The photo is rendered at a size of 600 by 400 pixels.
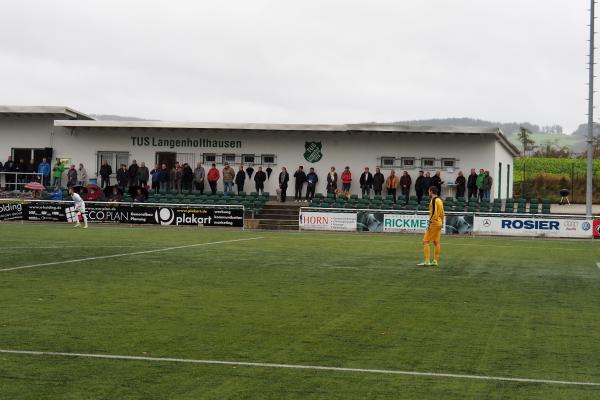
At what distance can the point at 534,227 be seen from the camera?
36.7 meters

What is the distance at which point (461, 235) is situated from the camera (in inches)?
1469

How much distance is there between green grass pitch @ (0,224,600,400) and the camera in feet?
26.9

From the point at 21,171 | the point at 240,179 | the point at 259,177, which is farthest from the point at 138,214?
the point at 21,171

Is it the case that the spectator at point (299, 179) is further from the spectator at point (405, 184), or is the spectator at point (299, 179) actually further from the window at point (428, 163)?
the window at point (428, 163)

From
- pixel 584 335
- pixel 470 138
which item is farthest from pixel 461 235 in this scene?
pixel 584 335

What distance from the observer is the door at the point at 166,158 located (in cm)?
4950

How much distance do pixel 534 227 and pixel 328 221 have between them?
8.40m

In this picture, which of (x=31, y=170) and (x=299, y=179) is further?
(x=31, y=170)

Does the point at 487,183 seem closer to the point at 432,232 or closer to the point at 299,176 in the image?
the point at 299,176

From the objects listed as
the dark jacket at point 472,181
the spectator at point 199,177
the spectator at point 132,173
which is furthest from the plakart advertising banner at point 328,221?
the spectator at point 132,173

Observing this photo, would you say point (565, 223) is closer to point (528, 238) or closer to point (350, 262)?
point (528, 238)

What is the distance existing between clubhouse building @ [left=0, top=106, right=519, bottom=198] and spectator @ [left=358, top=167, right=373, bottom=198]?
5.84 ft

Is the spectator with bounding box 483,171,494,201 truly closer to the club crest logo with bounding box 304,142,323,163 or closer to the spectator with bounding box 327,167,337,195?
the spectator with bounding box 327,167,337,195

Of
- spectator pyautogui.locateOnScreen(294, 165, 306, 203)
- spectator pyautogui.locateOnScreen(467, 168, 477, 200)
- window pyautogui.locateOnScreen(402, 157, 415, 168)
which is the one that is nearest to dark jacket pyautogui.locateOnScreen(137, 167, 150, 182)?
spectator pyautogui.locateOnScreen(294, 165, 306, 203)
